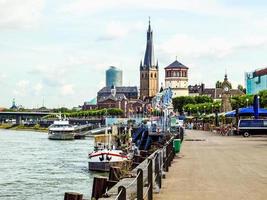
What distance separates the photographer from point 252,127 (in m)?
71.8

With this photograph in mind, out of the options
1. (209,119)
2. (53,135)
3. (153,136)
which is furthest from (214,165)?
(53,135)

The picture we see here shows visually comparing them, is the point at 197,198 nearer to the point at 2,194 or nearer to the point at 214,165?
the point at 214,165

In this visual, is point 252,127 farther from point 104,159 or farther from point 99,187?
point 99,187

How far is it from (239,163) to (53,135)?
379 ft

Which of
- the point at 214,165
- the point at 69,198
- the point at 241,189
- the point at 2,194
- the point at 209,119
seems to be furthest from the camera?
the point at 209,119

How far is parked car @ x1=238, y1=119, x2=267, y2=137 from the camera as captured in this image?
233 ft

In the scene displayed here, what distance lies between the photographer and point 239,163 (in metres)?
31.6

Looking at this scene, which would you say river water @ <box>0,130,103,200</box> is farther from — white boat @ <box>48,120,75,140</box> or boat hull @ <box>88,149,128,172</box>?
white boat @ <box>48,120,75,140</box>

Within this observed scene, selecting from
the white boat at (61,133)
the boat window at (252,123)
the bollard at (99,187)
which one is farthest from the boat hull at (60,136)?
the bollard at (99,187)

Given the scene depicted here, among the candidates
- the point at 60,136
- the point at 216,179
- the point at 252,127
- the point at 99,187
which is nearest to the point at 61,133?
the point at 60,136

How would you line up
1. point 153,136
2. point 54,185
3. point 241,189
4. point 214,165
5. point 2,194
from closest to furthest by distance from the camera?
1. point 241,189
2. point 214,165
3. point 2,194
4. point 54,185
5. point 153,136

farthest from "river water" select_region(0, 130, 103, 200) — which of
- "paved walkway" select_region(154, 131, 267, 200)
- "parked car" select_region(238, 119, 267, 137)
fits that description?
"parked car" select_region(238, 119, 267, 137)

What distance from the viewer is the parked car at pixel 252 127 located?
70912 millimetres

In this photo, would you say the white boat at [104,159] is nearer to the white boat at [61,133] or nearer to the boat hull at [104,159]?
the boat hull at [104,159]
